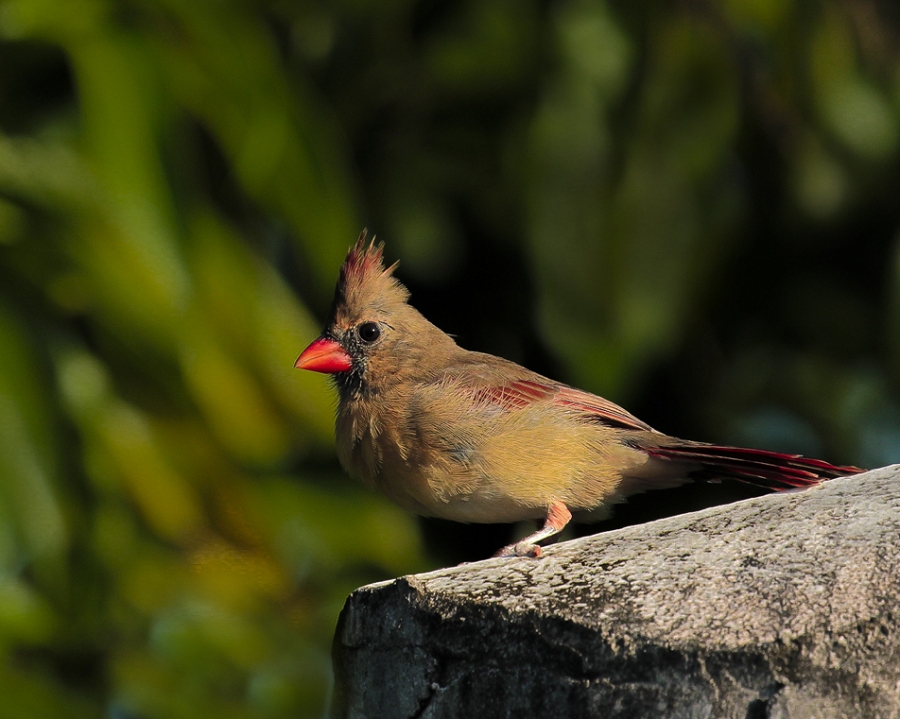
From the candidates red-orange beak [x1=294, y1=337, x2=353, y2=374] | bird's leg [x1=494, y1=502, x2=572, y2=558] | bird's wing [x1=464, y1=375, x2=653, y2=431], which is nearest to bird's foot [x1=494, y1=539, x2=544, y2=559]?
bird's leg [x1=494, y1=502, x2=572, y2=558]

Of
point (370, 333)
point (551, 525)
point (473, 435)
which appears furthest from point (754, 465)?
point (370, 333)

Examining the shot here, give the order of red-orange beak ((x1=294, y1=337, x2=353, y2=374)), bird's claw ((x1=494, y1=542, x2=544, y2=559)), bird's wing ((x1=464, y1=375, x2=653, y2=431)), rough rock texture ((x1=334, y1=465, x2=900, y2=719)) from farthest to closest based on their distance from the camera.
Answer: red-orange beak ((x1=294, y1=337, x2=353, y2=374)), bird's wing ((x1=464, y1=375, x2=653, y2=431)), bird's claw ((x1=494, y1=542, x2=544, y2=559)), rough rock texture ((x1=334, y1=465, x2=900, y2=719))

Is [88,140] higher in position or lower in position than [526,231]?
lower

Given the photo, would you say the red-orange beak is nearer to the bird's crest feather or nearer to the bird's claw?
the bird's crest feather

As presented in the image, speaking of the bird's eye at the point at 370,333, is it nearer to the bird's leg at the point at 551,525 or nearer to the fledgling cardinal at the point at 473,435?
the fledgling cardinal at the point at 473,435

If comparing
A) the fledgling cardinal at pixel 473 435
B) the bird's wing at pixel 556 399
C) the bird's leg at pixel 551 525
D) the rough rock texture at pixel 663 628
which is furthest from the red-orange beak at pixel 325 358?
the rough rock texture at pixel 663 628

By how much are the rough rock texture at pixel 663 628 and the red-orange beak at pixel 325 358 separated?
105cm

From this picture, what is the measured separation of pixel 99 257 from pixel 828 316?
92.1 inches

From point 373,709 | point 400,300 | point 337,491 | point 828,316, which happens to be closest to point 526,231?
point 400,300

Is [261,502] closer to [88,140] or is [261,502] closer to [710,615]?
[88,140]

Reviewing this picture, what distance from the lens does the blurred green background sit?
2902 mm

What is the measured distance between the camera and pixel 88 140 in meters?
2.88

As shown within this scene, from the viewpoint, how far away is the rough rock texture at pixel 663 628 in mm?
1578

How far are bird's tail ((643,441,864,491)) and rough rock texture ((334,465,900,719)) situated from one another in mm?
459
